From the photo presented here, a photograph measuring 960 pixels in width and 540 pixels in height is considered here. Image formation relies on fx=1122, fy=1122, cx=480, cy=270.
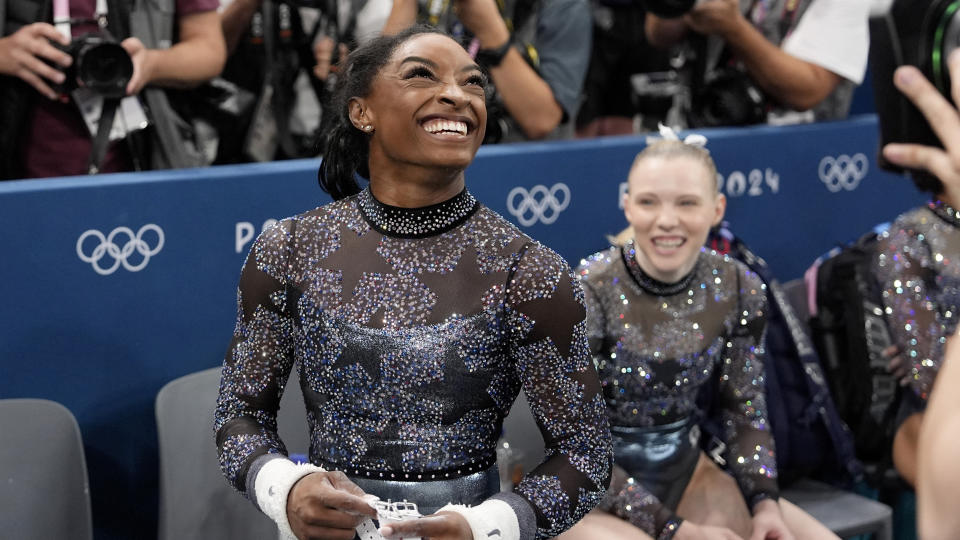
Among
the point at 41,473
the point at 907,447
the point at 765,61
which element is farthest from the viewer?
the point at 765,61

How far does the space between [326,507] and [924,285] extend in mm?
1971

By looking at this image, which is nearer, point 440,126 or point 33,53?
point 440,126

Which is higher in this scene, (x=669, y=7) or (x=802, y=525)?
(x=669, y=7)

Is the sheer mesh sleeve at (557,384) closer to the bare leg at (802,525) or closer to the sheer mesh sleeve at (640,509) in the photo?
the sheer mesh sleeve at (640,509)

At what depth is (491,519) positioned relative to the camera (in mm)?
1731

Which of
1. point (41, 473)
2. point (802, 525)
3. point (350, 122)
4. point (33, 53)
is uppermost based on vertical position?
point (350, 122)

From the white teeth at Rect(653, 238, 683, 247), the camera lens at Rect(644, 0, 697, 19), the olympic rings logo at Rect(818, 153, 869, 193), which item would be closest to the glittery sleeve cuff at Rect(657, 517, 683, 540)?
the white teeth at Rect(653, 238, 683, 247)

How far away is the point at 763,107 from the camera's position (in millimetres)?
4035

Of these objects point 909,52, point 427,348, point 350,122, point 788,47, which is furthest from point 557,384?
point 788,47

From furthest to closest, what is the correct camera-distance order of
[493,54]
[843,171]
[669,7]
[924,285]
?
[843,171], [669,7], [493,54], [924,285]

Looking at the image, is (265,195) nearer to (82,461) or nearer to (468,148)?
(82,461)

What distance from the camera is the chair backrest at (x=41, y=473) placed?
2465 mm

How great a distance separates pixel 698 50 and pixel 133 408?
2.40 m

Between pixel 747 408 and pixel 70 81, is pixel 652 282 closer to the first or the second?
pixel 747 408
